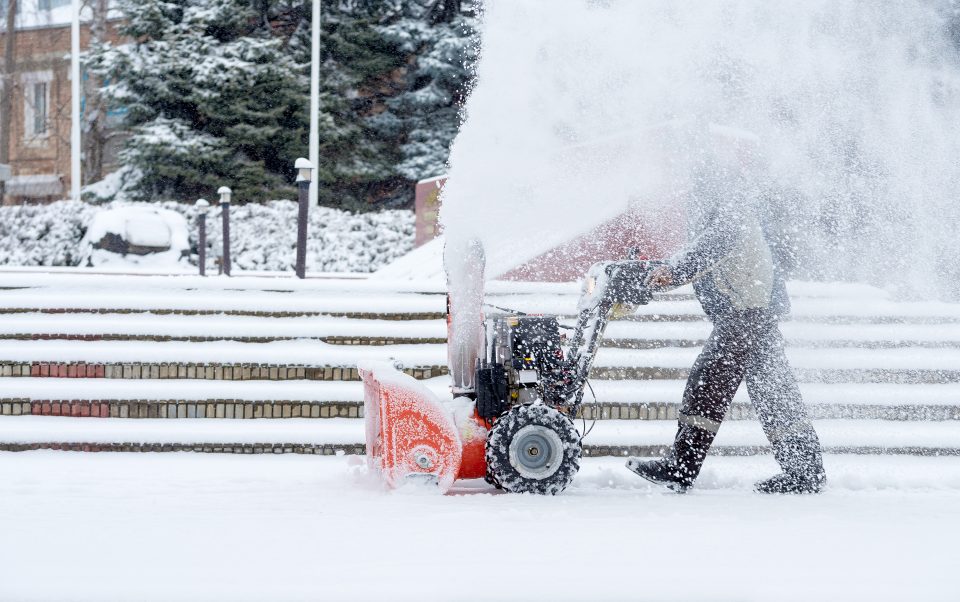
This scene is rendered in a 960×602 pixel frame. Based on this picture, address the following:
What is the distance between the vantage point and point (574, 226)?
→ 7.30 meters

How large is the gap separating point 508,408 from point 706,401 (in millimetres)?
916

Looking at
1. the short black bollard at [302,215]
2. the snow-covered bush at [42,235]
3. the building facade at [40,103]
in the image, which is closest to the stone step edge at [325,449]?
the short black bollard at [302,215]

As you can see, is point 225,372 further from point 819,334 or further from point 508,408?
point 819,334

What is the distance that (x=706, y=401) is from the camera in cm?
464

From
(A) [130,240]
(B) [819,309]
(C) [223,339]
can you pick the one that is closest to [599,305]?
(C) [223,339]

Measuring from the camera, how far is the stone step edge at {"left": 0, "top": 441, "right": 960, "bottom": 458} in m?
5.45

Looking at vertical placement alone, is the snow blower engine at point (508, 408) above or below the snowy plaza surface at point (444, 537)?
above

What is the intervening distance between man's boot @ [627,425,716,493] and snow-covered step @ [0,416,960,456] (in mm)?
915

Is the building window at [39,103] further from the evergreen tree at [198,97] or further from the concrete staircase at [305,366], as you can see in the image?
the concrete staircase at [305,366]

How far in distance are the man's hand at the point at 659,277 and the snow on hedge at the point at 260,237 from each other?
10.0 m

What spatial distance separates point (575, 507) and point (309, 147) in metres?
17.0

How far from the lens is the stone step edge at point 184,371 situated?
18.9 feet

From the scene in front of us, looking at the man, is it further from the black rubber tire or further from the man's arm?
the black rubber tire

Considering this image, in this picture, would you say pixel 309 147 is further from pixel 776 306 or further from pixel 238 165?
pixel 776 306
